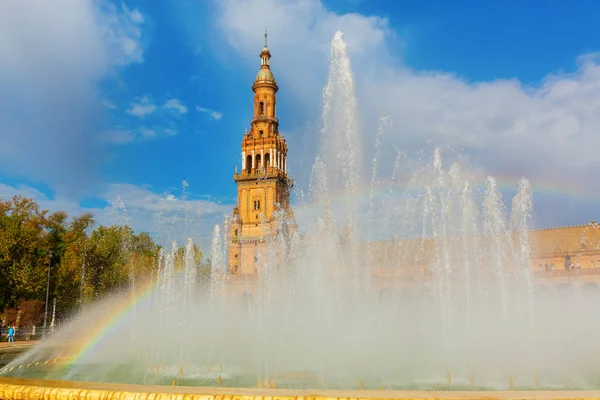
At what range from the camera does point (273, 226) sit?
63219 mm

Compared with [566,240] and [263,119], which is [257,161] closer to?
[263,119]

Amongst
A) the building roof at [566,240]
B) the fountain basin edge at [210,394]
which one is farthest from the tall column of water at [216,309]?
the building roof at [566,240]

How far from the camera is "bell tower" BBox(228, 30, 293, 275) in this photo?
65.1 metres

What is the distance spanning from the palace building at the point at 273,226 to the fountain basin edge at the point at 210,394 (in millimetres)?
45522

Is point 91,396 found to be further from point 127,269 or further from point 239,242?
point 239,242

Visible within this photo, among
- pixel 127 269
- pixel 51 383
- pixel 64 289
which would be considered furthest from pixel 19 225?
pixel 51 383

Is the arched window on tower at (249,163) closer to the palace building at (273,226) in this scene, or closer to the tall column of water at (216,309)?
the palace building at (273,226)

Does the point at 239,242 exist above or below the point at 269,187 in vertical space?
below

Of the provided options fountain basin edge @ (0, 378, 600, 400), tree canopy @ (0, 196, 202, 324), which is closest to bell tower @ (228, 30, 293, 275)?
tree canopy @ (0, 196, 202, 324)

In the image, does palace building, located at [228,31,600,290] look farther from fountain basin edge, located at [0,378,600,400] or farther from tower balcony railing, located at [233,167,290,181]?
fountain basin edge, located at [0,378,600,400]

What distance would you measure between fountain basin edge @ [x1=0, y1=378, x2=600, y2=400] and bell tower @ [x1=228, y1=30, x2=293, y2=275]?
182ft

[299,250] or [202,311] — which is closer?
[299,250]

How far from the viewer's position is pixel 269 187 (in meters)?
65.9

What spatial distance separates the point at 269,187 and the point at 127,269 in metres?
21.6
